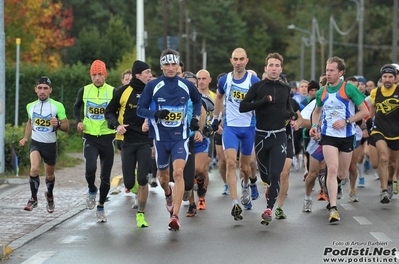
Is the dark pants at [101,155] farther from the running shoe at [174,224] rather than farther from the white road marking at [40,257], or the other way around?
the white road marking at [40,257]

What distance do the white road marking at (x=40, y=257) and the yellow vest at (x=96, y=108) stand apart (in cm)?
312

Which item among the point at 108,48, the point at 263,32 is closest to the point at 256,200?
the point at 108,48

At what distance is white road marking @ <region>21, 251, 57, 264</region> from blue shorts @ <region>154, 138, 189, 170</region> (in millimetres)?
2137

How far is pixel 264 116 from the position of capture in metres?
12.6

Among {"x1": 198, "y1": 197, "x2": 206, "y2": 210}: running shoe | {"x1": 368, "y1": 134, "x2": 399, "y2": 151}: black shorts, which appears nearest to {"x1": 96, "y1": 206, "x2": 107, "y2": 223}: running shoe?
{"x1": 198, "y1": 197, "x2": 206, "y2": 210}: running shoe

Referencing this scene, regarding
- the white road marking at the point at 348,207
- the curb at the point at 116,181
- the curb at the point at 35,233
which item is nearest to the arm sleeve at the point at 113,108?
the curb at the point at 35,233

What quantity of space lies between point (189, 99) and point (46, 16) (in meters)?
40.4

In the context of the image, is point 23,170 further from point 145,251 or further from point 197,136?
point 145,251

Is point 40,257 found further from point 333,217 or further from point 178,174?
point 333,217

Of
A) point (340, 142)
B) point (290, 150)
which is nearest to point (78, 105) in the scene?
point (290, 150)

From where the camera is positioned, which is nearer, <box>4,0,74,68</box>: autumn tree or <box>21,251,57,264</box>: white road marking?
<box>21,251,57,264</box>: white road marking

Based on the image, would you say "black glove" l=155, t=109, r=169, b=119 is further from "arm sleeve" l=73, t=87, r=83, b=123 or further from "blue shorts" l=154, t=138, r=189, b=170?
"arm sleeve" l=73, t=87, r=83, b=123

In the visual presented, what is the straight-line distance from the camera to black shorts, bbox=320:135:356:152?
1305 centimetres

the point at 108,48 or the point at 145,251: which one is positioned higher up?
the point at 108,48
